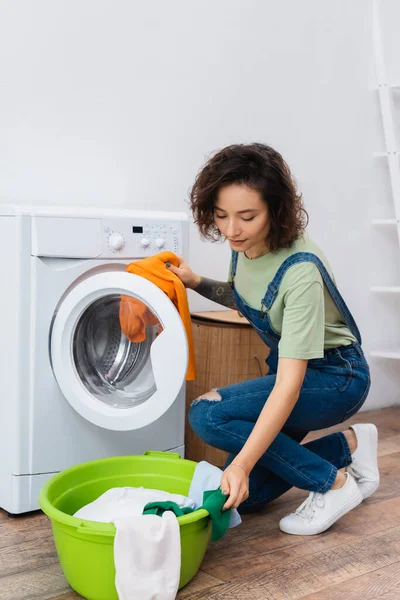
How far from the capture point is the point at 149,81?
2.54 metres

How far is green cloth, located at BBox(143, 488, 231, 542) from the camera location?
1460mm

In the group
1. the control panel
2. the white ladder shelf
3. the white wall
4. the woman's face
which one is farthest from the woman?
the white ladder shelf

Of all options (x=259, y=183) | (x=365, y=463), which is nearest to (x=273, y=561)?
(x=365, y=463)

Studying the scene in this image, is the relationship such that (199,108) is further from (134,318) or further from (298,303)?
(298,303)

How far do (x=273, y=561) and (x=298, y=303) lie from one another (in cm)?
57

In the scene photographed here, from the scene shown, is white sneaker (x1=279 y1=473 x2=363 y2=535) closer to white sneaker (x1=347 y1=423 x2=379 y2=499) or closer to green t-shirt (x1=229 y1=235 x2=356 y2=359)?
white sneaker (x1=347 y1=423 x2=379 y2=499)

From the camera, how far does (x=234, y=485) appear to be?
147 cm

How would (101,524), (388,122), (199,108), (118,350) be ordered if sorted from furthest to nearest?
1. (388,122)
2. (199,108)
3. (118,350)
4. (101,524)

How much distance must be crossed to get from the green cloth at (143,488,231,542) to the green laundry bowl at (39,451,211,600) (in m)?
0.02

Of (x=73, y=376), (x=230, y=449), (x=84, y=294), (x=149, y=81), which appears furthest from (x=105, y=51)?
(x=230, y=449)

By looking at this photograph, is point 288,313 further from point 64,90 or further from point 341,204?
point 341,204

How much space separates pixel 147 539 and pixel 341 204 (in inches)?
81.8

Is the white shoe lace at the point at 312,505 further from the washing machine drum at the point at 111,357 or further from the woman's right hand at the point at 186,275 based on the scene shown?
the woman's right hand at the point at 186,275

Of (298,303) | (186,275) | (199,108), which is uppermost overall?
(199,108)
